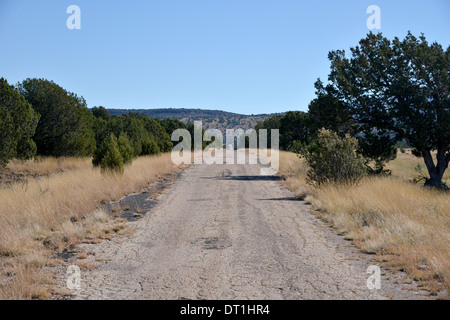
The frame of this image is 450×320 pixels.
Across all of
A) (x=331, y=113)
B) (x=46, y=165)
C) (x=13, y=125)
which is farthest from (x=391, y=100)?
(x=46, y=165)

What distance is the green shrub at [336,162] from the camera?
1476 cm

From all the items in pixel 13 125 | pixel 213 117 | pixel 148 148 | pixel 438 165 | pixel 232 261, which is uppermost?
pixel 213 117

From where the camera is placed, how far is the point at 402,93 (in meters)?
20.9

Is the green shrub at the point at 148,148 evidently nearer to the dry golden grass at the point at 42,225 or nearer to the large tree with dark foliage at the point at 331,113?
the large tree with dark foliage at the point at 331,113

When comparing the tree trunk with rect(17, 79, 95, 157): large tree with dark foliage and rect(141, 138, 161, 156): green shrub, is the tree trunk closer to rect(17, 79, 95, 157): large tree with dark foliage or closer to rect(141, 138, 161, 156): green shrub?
rect(141, 138, 161, 156): green shrub

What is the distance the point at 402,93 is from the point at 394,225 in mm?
15045

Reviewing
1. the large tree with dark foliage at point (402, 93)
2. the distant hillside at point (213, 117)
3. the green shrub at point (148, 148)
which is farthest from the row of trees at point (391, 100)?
the distant hillside at point (213, 117)

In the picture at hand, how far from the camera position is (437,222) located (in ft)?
27.9

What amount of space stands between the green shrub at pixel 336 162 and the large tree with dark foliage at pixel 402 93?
757cm

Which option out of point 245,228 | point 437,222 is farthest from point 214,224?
point 437,222

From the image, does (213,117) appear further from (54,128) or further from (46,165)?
(46,165)

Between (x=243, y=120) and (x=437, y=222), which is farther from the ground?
(x=243, y=120)

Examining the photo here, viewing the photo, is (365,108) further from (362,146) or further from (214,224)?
(214,224)
